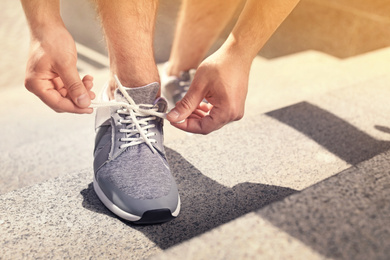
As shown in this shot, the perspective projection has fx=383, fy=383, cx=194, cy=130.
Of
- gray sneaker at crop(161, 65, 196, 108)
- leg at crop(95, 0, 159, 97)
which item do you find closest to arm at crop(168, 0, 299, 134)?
leg at crop(95, 0, 159, 97)

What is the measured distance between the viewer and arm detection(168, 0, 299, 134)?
3.05ft

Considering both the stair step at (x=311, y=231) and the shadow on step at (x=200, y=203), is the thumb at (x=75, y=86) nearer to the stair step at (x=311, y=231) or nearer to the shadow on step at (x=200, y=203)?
the shadow on step at (x=200, y=203)

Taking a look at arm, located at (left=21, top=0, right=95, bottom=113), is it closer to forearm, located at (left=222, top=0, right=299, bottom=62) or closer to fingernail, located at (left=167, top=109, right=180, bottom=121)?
fingernail, located at (left=167, top=109, right=180, bottom=121)

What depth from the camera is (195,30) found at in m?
1.70

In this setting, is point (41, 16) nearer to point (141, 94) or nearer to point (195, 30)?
point (141, 94)

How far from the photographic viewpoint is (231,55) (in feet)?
3.15

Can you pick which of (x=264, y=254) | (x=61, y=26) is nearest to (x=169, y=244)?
(x=264, y=254)

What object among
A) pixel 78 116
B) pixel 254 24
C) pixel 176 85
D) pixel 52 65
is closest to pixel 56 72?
pixel 52 65

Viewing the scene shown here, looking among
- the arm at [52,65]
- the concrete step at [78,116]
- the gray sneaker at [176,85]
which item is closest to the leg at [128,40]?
the arm at [52,65]

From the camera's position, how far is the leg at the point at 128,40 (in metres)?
0.98

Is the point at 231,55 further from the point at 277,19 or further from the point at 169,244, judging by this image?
the point at 169,244

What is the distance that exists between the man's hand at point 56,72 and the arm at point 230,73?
22 centimetres

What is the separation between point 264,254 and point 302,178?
477mm

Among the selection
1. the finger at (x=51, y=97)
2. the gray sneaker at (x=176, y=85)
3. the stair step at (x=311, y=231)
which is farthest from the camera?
the gray sneaker at (x=176, y=85)
